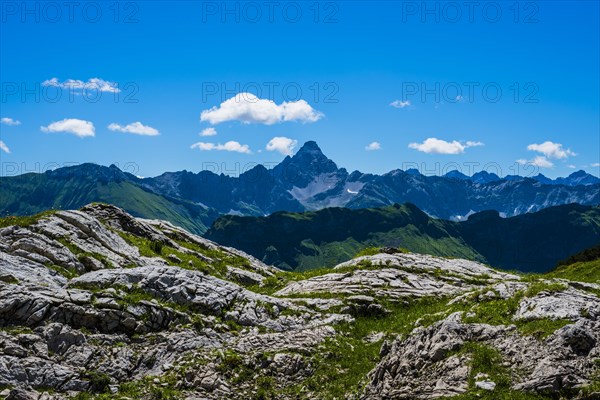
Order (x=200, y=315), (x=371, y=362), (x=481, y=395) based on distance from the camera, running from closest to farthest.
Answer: (x=481, y=395) → (x=371, y=362) → (x=200, y=315)

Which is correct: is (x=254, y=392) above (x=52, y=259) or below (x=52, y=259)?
below

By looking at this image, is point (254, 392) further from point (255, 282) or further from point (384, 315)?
point (255, 282)

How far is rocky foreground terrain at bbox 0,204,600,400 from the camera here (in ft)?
65.2

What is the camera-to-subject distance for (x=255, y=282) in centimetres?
4944

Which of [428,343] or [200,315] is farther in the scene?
[200,315]

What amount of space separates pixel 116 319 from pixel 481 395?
63.0 ft

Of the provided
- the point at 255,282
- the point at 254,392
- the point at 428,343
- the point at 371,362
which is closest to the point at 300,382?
the point at 254,392

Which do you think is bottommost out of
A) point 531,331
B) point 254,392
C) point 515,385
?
point 254,392

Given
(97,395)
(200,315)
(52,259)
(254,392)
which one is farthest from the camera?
(52,259)

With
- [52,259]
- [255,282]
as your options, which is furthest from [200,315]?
[255,282]

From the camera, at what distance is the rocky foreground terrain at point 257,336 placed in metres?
19.9

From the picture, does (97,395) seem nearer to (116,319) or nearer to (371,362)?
(116,319)

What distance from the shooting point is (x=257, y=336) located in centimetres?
2772

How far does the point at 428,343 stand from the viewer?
73.2ft
